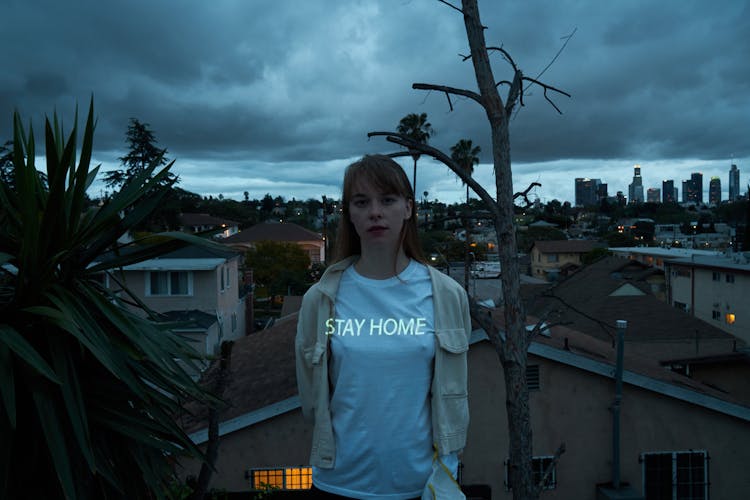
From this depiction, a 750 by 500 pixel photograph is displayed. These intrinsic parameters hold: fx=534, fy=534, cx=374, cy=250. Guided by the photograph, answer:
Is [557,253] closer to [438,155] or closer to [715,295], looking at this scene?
[715,295]

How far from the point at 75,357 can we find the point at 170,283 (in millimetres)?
18770

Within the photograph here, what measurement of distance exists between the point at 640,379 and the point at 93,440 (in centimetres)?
916

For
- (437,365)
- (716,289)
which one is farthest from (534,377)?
(716,289)

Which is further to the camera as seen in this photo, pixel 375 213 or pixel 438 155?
pixel 438 155

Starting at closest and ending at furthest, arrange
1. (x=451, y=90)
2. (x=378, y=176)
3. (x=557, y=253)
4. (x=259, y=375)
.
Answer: (x=378, y=176), (x=451, y=90), (x=259, y=375), (x=557, y=253)

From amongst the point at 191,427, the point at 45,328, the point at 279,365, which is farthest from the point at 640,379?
the point at 45,328

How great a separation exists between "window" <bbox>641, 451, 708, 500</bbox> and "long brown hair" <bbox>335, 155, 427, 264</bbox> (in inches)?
365

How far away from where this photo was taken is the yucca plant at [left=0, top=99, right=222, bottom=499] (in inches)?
93.6

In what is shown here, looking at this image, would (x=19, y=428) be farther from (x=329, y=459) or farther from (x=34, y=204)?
(x=329, y=459)

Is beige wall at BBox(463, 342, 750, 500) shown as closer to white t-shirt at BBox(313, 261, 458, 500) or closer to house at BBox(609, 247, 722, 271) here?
white t-shirt at BBox(313, 261, 458, 500)

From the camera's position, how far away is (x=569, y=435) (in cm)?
933

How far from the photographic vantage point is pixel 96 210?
321 cm

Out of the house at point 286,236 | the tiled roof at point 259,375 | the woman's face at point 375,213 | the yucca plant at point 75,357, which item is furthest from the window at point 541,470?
the house at point 286,236

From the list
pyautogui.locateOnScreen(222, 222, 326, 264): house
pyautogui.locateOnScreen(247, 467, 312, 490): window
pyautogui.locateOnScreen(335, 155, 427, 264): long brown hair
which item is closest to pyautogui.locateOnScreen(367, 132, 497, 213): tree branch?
pyautogui.locateOnScreen(335, 155, 427, 264): long brown hair
